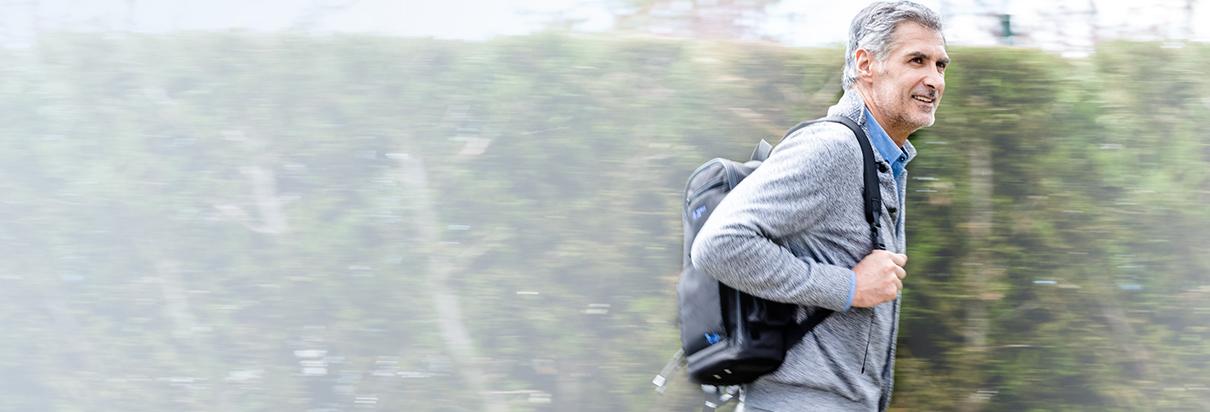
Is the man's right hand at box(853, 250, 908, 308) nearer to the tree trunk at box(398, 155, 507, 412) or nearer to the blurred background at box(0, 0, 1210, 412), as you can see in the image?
the blurred background at box(0, 0, 1210, 412)

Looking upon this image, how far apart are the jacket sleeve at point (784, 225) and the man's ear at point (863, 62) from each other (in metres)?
0.21

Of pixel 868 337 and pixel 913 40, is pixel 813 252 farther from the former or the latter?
pixel 913 40

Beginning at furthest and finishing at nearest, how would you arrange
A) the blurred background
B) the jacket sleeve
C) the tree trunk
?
the tree trunk < the blurred background < the jacket sleeve

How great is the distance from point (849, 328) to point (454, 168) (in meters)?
1.69

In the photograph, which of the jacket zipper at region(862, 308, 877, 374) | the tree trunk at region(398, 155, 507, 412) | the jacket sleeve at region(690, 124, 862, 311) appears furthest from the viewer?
the tree trunk at region(398, 155, 507, 412)

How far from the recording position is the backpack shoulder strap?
2.15 meters

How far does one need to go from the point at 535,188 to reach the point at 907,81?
5.07 feet

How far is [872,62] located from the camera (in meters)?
2.29

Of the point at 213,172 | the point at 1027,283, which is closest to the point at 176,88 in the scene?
the point at 213,172

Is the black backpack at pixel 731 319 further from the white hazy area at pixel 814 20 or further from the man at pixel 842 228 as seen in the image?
the white hazy area at pixel 814 20

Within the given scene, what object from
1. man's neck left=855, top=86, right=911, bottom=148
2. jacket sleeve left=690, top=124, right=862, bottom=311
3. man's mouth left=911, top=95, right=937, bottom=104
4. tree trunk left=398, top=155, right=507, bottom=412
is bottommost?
tree trunk left=398, top=155, right=507, bottom=412

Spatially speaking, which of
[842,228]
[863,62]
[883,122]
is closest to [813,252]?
[842,228]

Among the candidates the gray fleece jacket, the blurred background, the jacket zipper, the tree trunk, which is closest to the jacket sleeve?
the gray fleece jacket

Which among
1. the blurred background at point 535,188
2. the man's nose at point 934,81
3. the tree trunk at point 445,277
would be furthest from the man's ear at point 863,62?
the tree trunk at point 445,277
